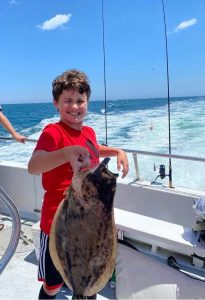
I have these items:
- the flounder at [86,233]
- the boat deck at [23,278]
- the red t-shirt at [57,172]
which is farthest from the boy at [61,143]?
the boat deck at [23,278]

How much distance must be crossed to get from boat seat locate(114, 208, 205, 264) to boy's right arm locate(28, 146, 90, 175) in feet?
3.31

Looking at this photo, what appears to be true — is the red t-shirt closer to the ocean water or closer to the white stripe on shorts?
the white stripe on shorts

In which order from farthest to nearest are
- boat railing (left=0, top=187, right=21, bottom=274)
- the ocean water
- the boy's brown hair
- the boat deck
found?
1. the ocean water
2. the boat deck
3. the boy's brown hair
4. boat railing (left=0, top=187, right=21, bottom=274)

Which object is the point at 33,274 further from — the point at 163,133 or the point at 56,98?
the point at 163,133

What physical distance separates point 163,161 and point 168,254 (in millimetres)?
5848

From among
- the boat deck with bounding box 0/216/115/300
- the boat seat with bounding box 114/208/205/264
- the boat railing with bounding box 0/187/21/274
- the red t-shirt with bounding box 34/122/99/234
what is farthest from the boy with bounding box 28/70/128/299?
the boat deck with bounding box 0/216/115/300

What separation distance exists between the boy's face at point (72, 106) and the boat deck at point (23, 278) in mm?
→ 1463

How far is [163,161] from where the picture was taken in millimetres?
8070

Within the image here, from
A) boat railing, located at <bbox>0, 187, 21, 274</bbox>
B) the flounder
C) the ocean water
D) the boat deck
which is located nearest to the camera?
the flounder

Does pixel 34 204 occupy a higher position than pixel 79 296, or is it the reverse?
pixel 79 296

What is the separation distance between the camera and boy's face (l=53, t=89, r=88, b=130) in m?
1.65

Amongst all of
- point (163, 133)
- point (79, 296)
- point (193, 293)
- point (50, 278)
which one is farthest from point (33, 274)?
point (163, 133)

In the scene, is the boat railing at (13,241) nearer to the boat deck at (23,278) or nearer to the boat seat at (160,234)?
the boat seat at (160,234)

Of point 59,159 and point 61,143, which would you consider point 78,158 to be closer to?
point 59,159
